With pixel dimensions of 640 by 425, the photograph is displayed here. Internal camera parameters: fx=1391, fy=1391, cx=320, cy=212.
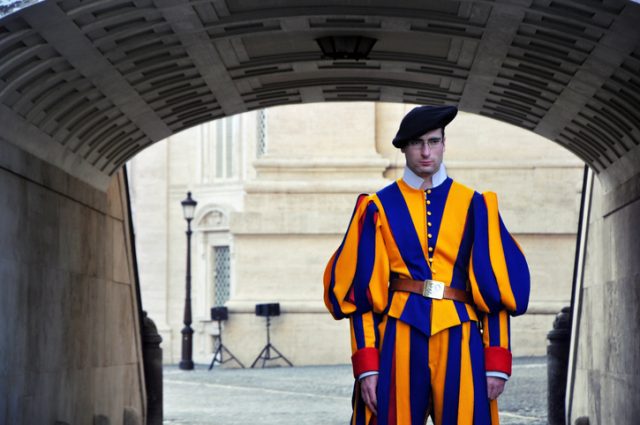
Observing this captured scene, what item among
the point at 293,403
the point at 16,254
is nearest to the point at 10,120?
the point at 16,254

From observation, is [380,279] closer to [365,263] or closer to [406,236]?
[365,263]

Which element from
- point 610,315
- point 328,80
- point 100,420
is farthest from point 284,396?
point 610,315

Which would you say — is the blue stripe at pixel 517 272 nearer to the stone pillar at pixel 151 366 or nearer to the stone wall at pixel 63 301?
the stone wall at pixel 63 301

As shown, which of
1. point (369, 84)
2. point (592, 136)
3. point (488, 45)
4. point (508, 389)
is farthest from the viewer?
point (508, 389)

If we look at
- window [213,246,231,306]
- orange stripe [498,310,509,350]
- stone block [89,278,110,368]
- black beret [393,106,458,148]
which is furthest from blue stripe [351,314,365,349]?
window [213,246,231,306]

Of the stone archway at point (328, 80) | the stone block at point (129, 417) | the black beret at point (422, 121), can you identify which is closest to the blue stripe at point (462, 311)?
the black beret at point (422, 121)

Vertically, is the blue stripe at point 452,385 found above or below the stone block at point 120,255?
below

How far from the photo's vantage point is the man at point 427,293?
20.9 feet

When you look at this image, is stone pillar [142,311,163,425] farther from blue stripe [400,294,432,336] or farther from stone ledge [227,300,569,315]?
stone ledge [227,300,569,315]

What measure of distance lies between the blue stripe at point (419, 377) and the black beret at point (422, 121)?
0.92m

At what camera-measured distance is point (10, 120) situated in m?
10.2

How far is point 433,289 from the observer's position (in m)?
6.50

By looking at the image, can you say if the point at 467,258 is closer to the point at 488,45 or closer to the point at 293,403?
the point at 488,45

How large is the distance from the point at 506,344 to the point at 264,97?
8.49 m
